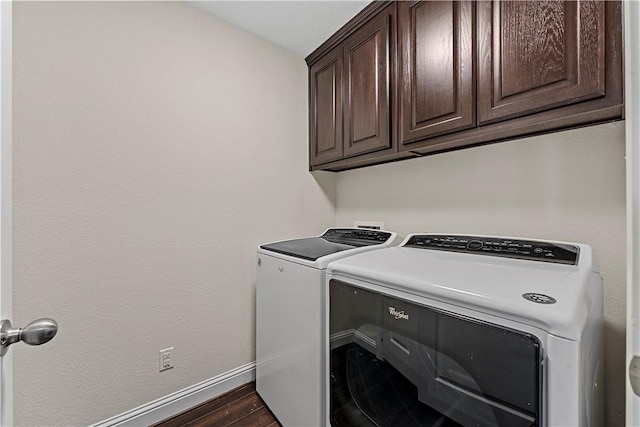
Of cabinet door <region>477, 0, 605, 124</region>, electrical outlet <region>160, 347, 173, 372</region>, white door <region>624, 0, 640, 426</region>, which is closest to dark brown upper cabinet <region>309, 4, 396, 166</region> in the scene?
cabinet door <region>477, 0, 605, 124</region>

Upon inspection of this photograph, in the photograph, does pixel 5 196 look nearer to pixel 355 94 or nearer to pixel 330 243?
pixel 330 243

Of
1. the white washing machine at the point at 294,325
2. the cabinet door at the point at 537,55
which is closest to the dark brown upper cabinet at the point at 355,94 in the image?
the cabinet door at the point at 537,55

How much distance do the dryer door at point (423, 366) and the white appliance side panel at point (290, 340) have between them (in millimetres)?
79

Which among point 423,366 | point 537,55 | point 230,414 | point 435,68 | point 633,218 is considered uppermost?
point 435,68

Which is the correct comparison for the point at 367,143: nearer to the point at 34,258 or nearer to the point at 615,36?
the point at 615,36

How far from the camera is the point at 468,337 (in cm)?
69

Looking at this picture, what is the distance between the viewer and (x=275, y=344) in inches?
56.6

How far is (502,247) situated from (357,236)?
2.79ft

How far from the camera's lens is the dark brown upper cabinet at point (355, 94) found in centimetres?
143

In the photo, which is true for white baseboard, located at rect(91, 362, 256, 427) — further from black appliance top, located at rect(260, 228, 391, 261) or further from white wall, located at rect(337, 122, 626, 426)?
white wall, located at rect(337, 122, 626, 426)

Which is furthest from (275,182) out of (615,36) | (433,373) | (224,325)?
(615,36)

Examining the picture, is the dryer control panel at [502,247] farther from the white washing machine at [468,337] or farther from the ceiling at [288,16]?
the ceiling at [288,16]

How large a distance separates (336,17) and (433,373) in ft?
5.98

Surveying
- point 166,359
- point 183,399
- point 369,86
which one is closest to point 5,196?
point 166,359
